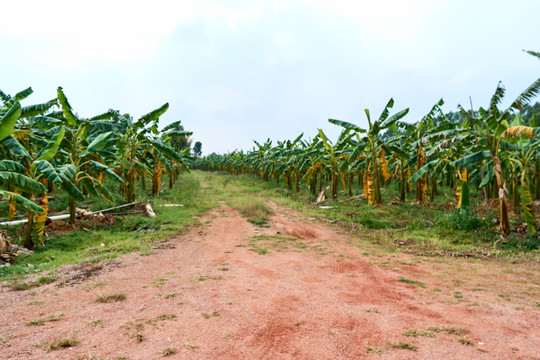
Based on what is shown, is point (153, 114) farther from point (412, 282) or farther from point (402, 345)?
point (402, 345)

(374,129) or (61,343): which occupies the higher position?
(374,129)

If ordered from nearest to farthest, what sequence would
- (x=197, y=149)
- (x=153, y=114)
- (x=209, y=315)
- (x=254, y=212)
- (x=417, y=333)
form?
(x=417, y=333), (x=209, y=315), (x=153, y=114), (x=254, y=212), (x=197, y=149)

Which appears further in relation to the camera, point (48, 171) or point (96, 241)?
point (96, 241)

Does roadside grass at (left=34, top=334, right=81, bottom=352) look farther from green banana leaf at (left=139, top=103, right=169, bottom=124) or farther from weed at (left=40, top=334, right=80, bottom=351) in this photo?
green banana leaf at (left=139, top=103, right=169, bottom=124)

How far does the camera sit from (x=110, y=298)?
4.94 m

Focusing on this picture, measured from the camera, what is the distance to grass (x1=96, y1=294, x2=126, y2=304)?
15.9 feet

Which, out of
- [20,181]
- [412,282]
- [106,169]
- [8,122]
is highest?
[8,122]

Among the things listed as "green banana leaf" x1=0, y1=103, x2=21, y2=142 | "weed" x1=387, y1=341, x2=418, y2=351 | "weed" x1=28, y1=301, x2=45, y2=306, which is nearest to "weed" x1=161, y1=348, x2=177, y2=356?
"weed" x1=387, y1=341, x2=418, y2=351

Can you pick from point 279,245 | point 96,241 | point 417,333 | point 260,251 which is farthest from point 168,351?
point 96,241

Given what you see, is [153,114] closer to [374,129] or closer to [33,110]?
[33,110]

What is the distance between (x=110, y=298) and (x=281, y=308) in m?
2.93

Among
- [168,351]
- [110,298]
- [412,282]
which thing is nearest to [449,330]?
[412,282]

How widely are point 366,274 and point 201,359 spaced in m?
4.34

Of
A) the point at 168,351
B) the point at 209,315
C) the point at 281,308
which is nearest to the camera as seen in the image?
the point at 168,351
